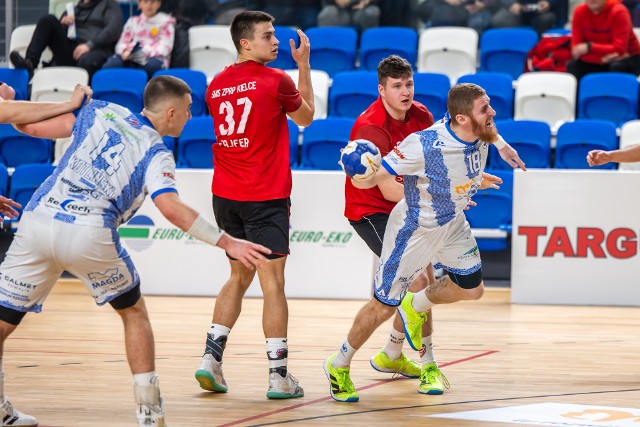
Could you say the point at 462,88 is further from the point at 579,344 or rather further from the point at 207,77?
the point at 207,77

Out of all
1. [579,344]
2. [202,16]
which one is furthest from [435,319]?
[202,16]

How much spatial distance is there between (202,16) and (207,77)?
2.85 ft

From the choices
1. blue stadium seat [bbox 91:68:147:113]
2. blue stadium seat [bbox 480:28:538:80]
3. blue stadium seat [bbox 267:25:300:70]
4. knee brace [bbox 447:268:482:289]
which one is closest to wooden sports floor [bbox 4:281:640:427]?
knee brace [bbox 447:268:482:289]

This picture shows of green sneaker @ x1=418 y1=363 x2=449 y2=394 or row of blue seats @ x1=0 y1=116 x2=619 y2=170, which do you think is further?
row of blue seats @ x1=0 y1=116 x2=619 y2=170

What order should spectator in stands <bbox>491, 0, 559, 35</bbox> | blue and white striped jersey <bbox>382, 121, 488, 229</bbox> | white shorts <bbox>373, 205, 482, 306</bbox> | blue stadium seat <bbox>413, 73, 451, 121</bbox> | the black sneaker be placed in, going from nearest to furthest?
blue and white striped jersey <bbox>382, 121, 488, 229</bbox>
white shorts <bbox>373, 205, 482, 306</bbox>
blue stadium seat <bbox>413, 73, 451, 121</bbox>
the black sneaker
spectator in stands <bbox>491, 0, 559, 35</bbox>

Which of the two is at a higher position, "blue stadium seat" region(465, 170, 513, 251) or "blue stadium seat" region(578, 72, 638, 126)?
"blue stadium seat" region(578, 72, 638, 126)

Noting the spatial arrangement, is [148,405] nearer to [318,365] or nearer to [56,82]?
[318,365]

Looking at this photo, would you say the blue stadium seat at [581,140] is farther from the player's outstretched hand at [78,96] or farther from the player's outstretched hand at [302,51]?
the player's outstretched hand at [78,96]

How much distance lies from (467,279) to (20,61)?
347 inches

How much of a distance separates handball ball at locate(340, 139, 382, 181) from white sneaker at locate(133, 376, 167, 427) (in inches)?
57.2

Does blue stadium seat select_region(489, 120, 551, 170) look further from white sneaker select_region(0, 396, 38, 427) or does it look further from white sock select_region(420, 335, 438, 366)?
white sneaker select_region(0, 396, 38, 427)

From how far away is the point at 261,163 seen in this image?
5906 millimetres

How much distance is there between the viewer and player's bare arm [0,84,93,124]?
4.68m

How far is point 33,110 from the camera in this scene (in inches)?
185
